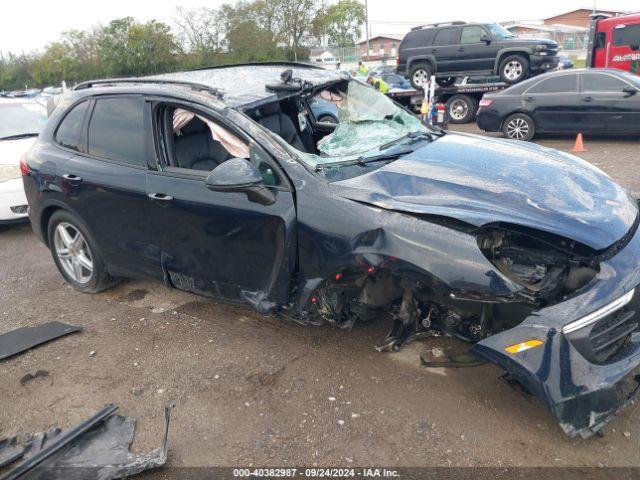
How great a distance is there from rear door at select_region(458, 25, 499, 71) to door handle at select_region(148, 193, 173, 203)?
13.1 metres

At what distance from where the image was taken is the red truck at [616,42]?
15.4 meters

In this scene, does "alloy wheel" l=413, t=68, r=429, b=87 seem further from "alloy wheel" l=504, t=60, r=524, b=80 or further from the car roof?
the car roof

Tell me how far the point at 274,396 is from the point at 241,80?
2.30m

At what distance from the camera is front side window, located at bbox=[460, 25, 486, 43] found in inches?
576

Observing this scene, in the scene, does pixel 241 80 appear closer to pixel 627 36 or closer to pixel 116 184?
pixel 116 184

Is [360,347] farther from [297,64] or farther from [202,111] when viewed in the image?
[297,64]

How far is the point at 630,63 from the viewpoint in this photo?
51.2 feet

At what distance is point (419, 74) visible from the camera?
15.7 meters

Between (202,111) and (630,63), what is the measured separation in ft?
52.9

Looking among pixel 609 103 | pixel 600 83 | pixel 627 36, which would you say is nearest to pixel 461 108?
pixel 600 83

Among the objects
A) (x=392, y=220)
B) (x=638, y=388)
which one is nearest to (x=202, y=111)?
(x=392, y=220)

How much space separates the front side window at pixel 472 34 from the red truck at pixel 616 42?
416 cm

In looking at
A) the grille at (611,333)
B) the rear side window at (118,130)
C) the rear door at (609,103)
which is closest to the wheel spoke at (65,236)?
the rear side window at (118,130)

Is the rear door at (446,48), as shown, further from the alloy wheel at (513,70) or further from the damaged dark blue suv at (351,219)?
the damaged dark blue suv at (351,219)
